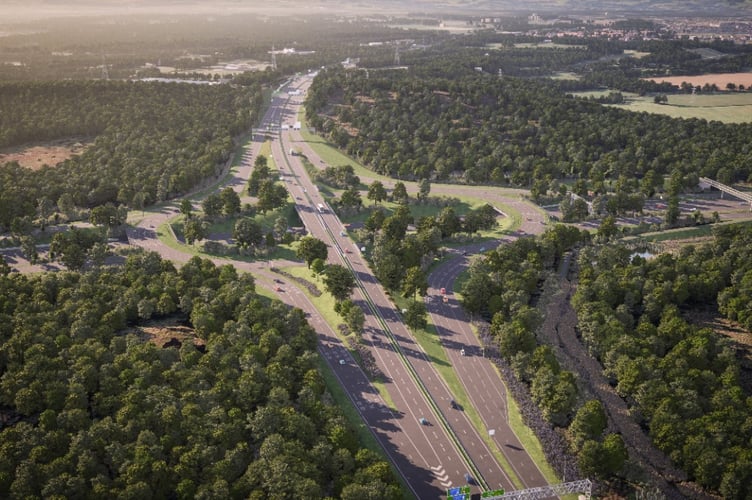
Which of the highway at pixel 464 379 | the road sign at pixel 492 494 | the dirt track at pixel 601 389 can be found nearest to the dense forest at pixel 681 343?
the dirt track at pixel 601 389

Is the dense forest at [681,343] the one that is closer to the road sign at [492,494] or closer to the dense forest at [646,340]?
the dense forest at [646,340]

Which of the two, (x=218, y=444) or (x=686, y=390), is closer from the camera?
(x=218, y=444)

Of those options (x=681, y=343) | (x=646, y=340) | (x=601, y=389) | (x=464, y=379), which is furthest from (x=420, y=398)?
(x=681, y=343)

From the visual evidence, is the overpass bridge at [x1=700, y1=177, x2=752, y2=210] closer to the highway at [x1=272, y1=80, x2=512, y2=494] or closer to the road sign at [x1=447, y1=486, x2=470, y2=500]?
the highway at [x1=272, y1=80, x2=512, y2=494]

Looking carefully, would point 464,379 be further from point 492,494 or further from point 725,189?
point 725,189

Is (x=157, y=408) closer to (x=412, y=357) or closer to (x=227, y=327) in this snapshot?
(x=227, y=327)

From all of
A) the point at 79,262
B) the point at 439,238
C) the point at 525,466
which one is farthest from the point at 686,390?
the point at 79,262
